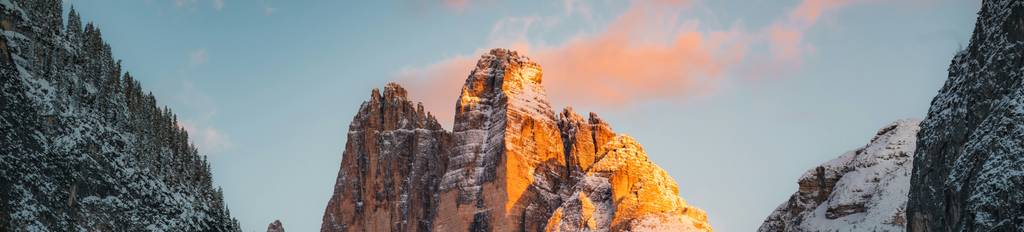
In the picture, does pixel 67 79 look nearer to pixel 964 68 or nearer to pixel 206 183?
pixel 206 183

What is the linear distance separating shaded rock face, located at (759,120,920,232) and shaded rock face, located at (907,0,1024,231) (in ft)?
86.9

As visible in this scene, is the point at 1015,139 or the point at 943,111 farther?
the point at 943,111

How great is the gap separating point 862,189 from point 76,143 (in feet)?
201

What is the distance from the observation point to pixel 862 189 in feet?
391

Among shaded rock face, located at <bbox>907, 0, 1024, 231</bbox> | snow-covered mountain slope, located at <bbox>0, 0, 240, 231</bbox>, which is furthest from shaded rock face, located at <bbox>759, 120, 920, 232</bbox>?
snow-covered mountain slope, located at <bbox>0, 0, 240, 231</bbox>

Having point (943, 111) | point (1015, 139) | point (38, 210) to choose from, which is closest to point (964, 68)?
point (943, 111)

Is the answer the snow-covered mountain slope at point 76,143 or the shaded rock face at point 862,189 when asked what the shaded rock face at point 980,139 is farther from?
the snow-covered mountain slope at point 76,143

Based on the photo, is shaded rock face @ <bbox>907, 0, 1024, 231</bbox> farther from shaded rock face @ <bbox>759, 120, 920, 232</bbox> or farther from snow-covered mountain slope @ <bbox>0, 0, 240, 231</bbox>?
snow-covered mountain slope @ <bbox>0, 0, 240, 231</bbox>

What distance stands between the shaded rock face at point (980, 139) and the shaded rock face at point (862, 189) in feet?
86.9

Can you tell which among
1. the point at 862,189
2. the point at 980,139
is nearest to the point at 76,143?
the point at 862,189

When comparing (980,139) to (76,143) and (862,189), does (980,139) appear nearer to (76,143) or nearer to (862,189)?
(862,189)

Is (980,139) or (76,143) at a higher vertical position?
(76,143)

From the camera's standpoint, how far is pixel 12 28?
120 meters

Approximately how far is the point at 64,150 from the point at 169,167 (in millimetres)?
29998
